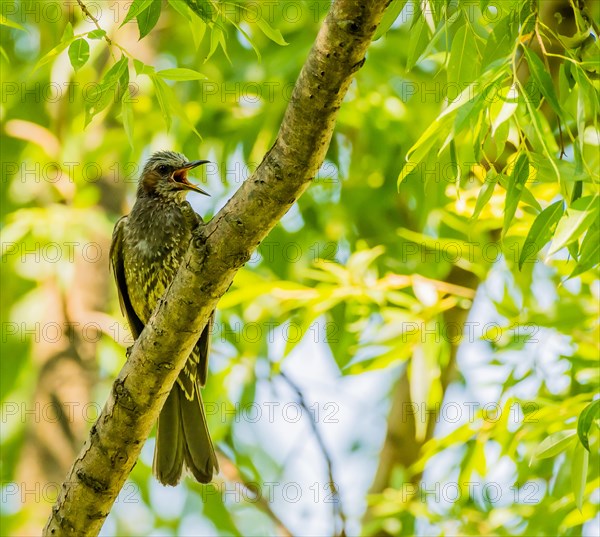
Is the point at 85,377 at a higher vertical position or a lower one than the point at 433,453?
higher

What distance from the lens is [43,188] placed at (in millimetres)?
6172

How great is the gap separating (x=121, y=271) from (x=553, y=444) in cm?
317

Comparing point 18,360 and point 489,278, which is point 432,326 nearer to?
point 489,278

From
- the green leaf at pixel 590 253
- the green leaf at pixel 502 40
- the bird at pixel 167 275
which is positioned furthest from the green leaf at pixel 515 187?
the bird at pixel 167 275

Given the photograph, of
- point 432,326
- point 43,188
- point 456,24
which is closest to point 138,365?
point 456,24

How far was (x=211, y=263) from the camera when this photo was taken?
9.59 feet

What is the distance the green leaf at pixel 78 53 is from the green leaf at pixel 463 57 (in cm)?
110

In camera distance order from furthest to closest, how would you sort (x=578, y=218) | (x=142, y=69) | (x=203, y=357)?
(x=203, y=357) < (x=142, y=69) < (x=578, y=218)

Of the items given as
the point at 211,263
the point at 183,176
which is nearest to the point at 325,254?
the point at 183,176

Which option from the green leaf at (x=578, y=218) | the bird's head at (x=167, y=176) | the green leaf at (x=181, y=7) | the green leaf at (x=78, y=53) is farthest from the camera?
the bird's head at (x=167, y=176)

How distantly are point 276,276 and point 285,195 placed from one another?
3139mm

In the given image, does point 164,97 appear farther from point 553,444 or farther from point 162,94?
point 553,444

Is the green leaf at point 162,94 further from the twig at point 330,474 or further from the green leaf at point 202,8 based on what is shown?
the twig at point 330,474

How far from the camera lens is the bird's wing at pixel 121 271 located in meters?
5.25
